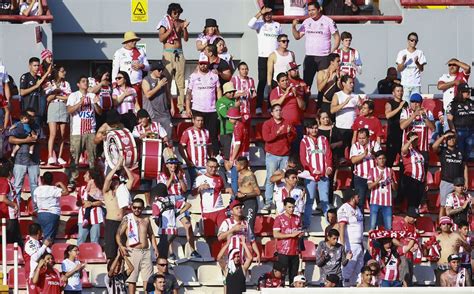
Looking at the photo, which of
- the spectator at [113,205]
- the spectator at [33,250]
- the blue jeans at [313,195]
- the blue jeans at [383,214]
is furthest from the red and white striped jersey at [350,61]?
the spectator at [33,250]

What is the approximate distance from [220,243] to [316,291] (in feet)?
16.8

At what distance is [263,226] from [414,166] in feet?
8.99

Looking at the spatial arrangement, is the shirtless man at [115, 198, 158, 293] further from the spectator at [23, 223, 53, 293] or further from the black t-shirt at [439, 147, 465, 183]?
the black t-shirt at [439, 147, 465, 183]

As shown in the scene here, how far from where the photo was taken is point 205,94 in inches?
1245

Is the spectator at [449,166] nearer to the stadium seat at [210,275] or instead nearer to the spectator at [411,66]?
the spectator at [411,66]

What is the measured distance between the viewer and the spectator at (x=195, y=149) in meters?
30.9

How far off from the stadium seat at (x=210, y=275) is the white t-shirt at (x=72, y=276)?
2126 mm

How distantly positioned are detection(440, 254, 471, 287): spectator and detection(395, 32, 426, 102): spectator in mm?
4494

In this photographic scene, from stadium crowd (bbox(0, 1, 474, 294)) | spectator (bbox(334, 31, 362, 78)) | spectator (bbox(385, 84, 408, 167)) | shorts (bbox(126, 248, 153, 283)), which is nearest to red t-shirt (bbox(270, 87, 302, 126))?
stadium crowd (bbox(0, 1, 474, 294))

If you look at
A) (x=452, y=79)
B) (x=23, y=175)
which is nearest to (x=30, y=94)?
(x=23, y=175)

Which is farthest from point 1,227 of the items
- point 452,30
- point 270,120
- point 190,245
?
point 452,30

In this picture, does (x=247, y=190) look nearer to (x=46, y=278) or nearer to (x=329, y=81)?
(x=329, y=81)

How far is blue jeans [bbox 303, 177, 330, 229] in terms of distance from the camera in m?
30.6

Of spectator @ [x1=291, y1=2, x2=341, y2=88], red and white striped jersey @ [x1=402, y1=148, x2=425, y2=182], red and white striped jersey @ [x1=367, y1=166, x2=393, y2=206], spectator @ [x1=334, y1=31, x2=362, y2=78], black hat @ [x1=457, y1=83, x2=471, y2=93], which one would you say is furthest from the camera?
spectator @ [x1=334, y1=31, x2=362, y2=78]
